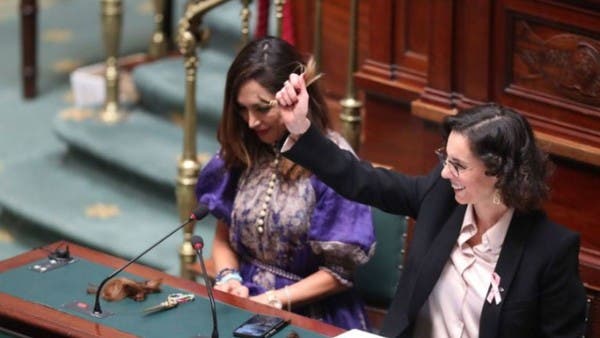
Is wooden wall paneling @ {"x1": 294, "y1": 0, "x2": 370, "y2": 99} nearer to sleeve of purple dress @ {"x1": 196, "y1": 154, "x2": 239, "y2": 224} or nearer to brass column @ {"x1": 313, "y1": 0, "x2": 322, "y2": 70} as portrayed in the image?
brass column @ {"x1": 313, "y1": 0, "x2": 322, "y2": 70}

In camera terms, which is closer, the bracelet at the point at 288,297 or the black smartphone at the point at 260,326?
the black smartphone at the point at 260,326

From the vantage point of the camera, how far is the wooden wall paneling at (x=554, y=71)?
4.38 metres

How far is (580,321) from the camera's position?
3.78 m

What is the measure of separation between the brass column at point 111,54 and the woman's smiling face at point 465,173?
3.24m

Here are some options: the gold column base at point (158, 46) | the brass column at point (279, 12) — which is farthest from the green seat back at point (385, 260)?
the gold column base at point (158, 46)

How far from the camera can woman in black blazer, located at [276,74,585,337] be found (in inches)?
148

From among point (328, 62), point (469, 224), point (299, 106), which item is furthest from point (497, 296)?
point (328, 62)

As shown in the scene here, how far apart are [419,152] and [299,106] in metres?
1.22

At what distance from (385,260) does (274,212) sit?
402 millimetres

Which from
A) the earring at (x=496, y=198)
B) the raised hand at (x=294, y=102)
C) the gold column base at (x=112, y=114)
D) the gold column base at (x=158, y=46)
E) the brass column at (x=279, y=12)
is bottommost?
the gold column base at (x=112, y=114)

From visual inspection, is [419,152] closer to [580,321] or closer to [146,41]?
[580,321]

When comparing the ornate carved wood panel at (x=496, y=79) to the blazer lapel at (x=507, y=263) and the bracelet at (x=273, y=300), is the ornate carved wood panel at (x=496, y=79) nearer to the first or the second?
the blazer lapel at (x=507, y=263)

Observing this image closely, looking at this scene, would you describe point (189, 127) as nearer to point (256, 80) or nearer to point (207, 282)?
point (256, 80)

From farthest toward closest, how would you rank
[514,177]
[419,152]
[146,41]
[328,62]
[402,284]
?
[146,41] → [328,62] → [419,152] → [402,284] → [514,177]
